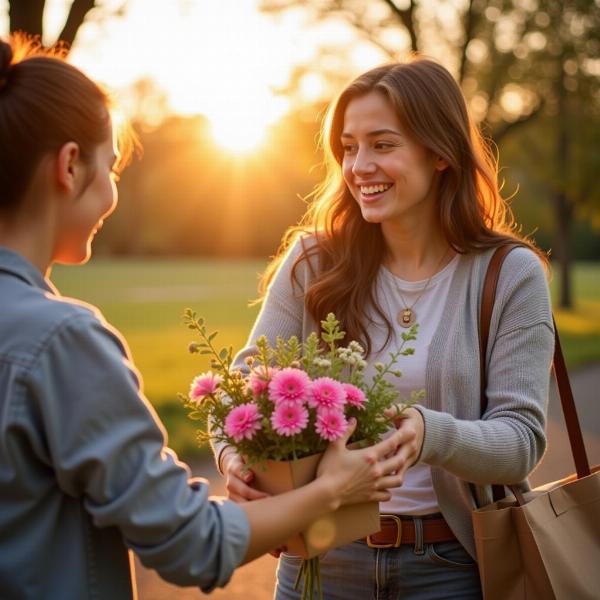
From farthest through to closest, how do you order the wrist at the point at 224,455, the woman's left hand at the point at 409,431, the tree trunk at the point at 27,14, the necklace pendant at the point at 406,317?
the tree trunk at the point at 27,14 → the necklace pendant at the point at 406,317 → the wrist at the point at 224,455 → the woman's left hand at the point at 409,431

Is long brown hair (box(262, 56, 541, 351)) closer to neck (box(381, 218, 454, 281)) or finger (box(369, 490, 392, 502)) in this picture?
neck (box(381, 218, 454, 281))

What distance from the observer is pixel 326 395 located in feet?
6.51

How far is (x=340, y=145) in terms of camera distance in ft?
10.5

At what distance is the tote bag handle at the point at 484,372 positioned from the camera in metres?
2.63

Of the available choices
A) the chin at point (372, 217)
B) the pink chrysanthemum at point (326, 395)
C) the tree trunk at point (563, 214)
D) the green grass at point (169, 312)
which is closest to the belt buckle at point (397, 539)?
the pink chrysanthemum at point (326, 395)

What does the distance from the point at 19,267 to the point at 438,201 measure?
1.74 metres

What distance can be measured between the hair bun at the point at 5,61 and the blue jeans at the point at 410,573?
1623 millimetres

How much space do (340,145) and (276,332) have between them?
0.78 meters

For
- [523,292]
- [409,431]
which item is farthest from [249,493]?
[523,292]

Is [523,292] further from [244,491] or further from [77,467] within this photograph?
[77,467]

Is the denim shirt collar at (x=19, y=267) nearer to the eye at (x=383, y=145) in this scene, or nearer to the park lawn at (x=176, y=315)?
the eye at (x=383, y=145)

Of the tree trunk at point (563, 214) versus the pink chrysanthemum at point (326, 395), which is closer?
the pink chrysanthemum at point (326, 395)

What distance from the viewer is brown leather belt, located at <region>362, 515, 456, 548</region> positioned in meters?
2.54

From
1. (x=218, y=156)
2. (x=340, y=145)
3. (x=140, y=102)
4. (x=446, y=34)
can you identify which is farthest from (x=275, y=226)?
(x=340, y=145)
